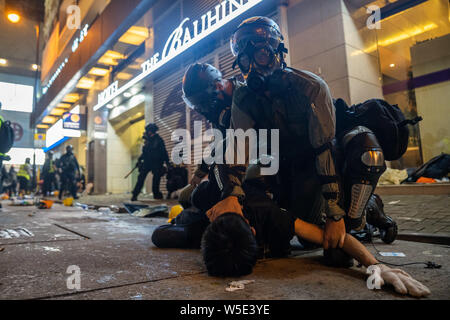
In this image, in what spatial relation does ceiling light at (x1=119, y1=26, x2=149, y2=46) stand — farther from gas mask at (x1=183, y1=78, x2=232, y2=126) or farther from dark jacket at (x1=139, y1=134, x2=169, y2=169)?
gas mask at (x1=183, y1=78, x2=232, y2=126)

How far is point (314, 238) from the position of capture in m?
1.88

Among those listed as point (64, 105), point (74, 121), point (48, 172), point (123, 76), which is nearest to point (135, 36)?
point (123, 76)

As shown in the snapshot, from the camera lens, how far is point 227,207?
70.4 inches

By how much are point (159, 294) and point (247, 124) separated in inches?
51.5

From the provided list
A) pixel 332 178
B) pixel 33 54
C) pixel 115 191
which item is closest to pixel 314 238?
pixel 332 178

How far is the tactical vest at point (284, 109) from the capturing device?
6.90 ft

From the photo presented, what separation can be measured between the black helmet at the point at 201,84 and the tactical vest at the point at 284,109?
1.45ft

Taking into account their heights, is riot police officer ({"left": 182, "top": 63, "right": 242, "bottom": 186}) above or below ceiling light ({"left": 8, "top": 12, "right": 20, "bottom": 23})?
below

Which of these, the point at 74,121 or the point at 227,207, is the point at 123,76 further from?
the point at 227,207

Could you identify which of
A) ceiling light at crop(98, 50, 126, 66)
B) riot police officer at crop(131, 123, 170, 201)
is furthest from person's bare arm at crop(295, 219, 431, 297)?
ceiling light at crop(98, 50, 126, 66)

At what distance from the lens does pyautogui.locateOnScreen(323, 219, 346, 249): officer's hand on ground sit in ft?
5.67

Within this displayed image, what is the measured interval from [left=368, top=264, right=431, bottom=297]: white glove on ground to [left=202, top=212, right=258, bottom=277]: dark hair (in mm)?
597

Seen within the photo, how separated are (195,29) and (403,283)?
8549mm

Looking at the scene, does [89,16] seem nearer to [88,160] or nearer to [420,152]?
[88,160]
